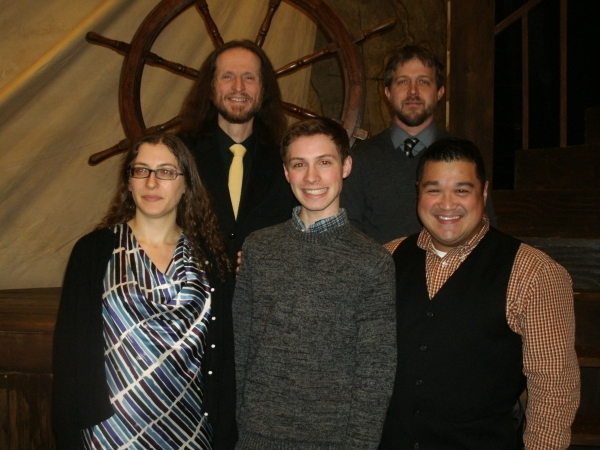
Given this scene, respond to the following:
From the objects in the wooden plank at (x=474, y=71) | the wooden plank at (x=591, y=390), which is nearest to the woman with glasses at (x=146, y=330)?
the wooden plank at (x=591, y=390)

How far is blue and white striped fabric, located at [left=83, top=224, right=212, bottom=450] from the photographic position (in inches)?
48.9

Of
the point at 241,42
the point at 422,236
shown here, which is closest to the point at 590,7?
the point at 241,42

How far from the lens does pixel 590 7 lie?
3666 mm

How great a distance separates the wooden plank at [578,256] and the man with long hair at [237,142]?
0.95 m

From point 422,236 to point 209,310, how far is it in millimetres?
516

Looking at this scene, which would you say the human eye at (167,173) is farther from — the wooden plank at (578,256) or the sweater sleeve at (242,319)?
the wooden plank at (578,256)

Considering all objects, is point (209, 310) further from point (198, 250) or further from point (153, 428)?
point (153, 428)

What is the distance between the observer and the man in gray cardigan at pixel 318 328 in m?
1.20

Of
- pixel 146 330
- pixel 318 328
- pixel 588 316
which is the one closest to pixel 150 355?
pixel 146 330

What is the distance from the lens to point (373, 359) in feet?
3.92

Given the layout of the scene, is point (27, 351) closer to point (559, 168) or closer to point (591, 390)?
point (591, 390)

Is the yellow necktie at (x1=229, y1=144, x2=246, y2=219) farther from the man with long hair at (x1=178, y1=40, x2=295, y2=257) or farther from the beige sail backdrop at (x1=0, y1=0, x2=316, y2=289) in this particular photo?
the beige sail backdrop at (x1=0, y1=0, x2=316, y2=289)

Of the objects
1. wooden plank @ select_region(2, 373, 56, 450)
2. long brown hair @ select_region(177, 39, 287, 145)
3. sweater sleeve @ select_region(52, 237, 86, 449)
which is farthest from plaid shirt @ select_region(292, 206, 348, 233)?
wooden plank @ select_region(2, 373, 56, 450)

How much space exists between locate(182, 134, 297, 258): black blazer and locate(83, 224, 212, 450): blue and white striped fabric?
13.7 inches
